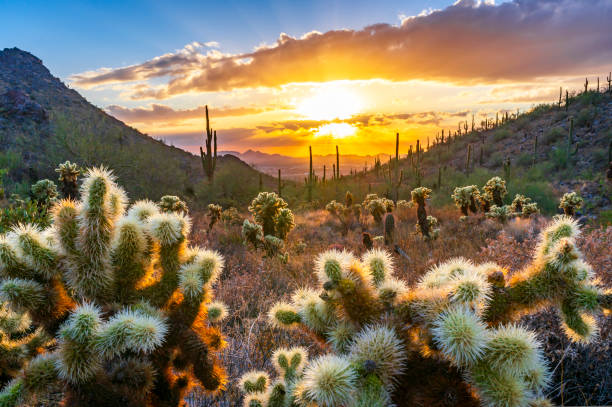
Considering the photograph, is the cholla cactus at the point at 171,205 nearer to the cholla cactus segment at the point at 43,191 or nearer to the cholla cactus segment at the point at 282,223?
the cholla cactus segment at the point at 43,191

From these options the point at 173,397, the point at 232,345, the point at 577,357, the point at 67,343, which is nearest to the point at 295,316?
the point at 173,397

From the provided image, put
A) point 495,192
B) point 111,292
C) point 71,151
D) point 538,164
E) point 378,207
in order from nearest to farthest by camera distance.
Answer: point 111,292 < point 495,192 < point 378,207 < point 71,151 < point 538,164

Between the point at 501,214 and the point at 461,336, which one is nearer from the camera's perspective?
the point at 461,336

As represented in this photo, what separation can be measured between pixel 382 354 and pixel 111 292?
1.37 meters

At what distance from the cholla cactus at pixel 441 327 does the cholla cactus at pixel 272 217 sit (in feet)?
28.7

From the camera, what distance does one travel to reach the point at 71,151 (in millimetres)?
22531

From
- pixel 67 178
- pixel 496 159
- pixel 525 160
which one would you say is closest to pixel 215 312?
pixel 67 178

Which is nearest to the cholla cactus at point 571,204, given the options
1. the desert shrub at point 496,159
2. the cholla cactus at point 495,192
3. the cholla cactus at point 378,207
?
the cholla cactus at point 495,192

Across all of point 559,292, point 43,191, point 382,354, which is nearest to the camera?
point 382,354

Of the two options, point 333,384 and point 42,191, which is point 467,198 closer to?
point 333,384

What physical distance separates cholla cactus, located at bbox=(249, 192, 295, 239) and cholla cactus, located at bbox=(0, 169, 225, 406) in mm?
8689

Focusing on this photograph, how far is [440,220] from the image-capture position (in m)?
15.3

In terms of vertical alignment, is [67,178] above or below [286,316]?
above

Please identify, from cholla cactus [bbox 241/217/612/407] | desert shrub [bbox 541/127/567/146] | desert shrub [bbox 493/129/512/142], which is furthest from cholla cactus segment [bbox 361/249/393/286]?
desert shrub [bbox 493/129/512/142]
